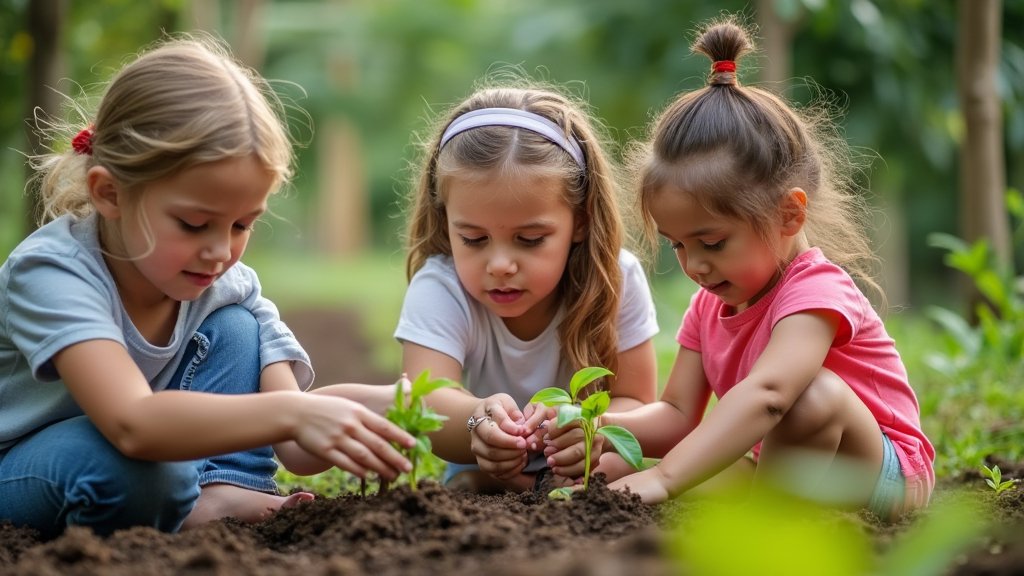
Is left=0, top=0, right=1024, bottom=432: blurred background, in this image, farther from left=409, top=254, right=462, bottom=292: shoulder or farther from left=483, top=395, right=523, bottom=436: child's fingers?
left=483, top=395, right=523, bottom=436: child's fingers

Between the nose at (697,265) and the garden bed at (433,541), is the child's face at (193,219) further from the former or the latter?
the nose at (697,265)

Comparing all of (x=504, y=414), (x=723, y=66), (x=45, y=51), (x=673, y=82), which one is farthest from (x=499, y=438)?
(x=673, y=82)

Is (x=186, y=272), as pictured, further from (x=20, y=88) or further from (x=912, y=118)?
(x=912, y=118)

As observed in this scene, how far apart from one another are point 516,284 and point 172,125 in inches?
39.3

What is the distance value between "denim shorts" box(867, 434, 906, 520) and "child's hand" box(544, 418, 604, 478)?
26.2 inches

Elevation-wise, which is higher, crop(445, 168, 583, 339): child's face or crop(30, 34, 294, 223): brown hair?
crop(30, 34, 294, 223): brown hair

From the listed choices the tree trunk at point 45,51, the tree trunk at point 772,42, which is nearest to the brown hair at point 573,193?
the tree trunk at point 45,51

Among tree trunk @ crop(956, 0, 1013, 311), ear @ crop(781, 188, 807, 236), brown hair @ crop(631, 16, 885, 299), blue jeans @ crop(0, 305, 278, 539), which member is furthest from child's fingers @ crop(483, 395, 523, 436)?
tree trunk @ crop(956, 0, 1013, 311)

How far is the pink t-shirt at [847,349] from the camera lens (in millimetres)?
2588

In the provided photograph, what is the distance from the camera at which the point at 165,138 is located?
7.63 feet

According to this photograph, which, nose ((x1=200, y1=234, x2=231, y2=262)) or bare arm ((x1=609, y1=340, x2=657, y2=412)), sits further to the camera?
bare arm ((x1=609, y1=340, x2=657, y2=412))

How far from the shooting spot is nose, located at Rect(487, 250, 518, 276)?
2.85 meters

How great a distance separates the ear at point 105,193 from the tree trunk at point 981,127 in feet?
12.9

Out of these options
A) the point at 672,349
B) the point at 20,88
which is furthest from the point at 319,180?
the point at 672,349
